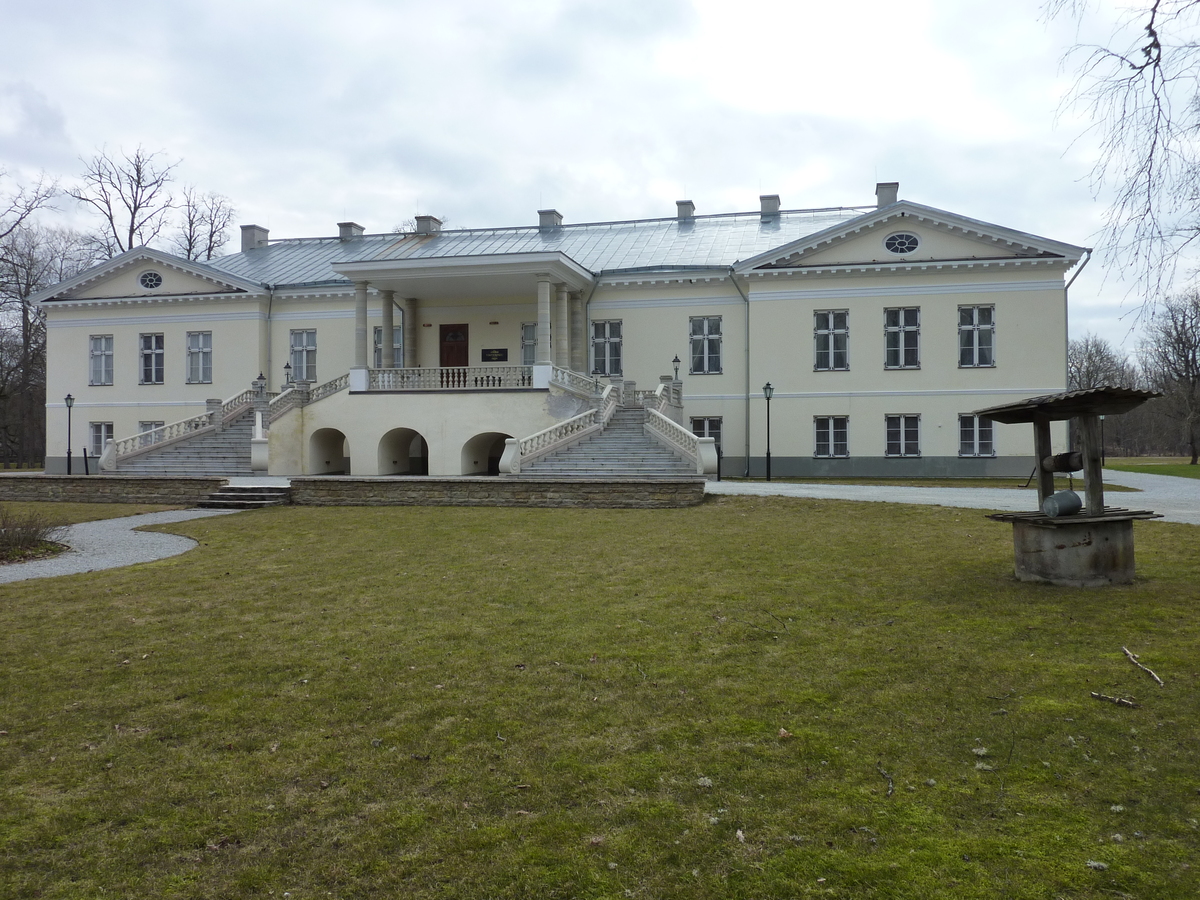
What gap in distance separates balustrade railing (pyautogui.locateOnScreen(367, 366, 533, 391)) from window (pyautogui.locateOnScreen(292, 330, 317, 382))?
7.20 metres

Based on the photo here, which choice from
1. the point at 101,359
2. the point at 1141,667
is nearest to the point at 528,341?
the point at 101,359

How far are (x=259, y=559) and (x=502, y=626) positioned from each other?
5713mm

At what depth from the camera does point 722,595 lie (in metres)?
8.98

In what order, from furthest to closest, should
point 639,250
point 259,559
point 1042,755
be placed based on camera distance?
point 639,250
point 259,559
point 1042,755

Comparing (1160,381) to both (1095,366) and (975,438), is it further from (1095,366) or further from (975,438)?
(975,438)

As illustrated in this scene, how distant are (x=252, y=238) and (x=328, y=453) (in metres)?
17.0

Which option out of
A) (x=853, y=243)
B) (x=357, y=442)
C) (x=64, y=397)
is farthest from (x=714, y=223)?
(x=64, y=397)

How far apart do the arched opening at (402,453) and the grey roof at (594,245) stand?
692 cm

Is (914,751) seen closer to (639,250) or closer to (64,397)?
(639,250)

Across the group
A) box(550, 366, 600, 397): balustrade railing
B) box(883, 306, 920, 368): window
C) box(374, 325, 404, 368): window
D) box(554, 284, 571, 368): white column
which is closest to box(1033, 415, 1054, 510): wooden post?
box(550, 366, 600, 397): balustrade railing

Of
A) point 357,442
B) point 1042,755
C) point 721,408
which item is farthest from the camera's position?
point 721,408

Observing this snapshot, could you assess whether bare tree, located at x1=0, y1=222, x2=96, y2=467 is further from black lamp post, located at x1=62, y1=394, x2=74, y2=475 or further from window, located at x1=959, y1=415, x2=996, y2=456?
window, located at x1=959, y1=415, x2=996, y2=456

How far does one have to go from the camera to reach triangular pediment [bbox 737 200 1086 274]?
27.6 meters

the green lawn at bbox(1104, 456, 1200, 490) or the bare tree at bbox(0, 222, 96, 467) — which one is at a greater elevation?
the bare tree at bbox(0, 222, 96, 467)
